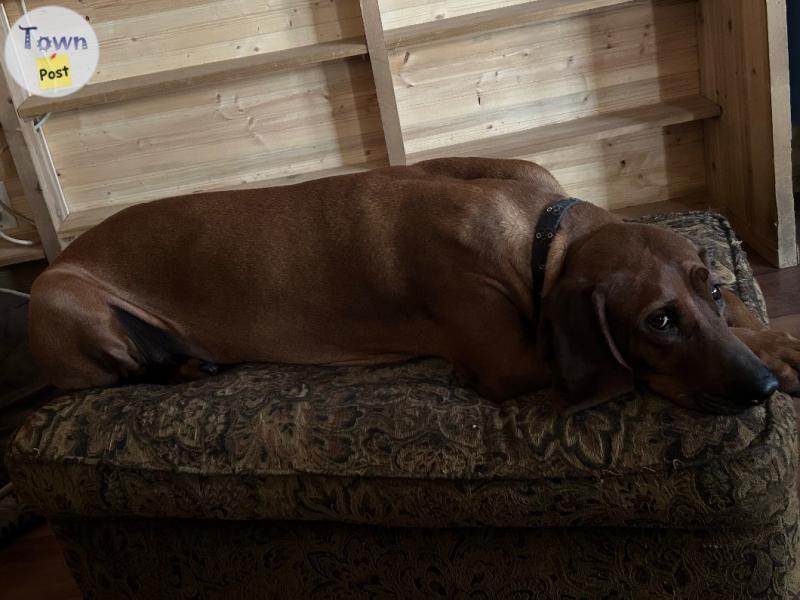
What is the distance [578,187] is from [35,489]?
261 centimetres

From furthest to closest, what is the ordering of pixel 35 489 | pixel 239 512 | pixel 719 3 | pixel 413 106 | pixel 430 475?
pixel 413 106
pixel 719 3
pixel 35 489
pixel 239 512
pixel 430 475

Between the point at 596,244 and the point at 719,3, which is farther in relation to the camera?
the point at 719,3

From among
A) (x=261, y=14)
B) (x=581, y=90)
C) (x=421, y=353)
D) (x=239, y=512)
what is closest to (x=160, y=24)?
(x=261, y=14)

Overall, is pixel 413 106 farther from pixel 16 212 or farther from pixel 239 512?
pixel 239 512

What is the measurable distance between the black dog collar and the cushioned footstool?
23 cm

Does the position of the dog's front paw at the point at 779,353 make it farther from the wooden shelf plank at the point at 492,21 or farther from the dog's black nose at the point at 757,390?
the wooden shelf plank at the point at 492,21

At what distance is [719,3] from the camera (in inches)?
132

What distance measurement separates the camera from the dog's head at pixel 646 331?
5.26ft

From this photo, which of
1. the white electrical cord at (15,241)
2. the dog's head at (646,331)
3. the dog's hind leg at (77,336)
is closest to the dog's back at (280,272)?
the dog's hind leg at (77,336)

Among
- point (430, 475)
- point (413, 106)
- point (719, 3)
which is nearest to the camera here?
point (430, 475)

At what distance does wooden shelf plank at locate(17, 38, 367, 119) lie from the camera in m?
3.20

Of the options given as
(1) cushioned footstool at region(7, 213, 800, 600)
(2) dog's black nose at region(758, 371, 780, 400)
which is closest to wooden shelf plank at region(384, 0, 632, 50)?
(1) cushioned footstool at region(7, 213, 800, 600)

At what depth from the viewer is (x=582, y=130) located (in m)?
3.45

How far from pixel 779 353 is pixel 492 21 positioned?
191cm
